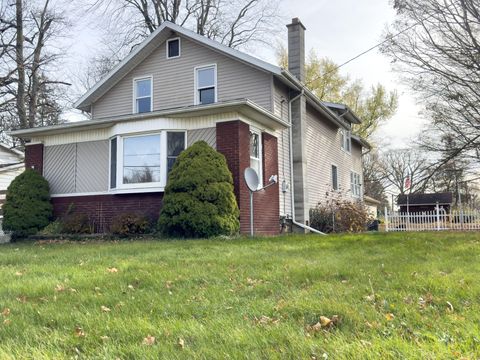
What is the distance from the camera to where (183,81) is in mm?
15195

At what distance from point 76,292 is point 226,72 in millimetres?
11079

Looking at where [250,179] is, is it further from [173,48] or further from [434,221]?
[434,221]

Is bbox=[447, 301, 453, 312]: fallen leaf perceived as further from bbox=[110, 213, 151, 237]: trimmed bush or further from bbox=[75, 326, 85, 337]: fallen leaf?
bbox=[110, 213, 151, 237]: trimmed bush

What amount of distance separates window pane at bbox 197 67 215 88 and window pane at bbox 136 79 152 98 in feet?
6.71

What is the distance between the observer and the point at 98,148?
44.4 ft

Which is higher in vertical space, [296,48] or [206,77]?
[296,48]

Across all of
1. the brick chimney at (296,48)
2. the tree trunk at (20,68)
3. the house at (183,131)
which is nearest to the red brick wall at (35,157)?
the house at (183,131)

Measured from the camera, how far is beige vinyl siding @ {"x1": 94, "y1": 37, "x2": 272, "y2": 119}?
14.2 meters

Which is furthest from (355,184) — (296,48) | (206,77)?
(206,77)

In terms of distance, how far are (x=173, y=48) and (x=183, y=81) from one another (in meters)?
1.39

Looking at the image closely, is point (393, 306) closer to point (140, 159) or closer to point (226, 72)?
point (140, 159)

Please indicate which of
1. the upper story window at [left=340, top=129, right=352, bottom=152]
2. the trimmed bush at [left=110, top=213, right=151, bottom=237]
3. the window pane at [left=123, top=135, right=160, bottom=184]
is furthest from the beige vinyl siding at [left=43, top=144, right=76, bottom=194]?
the upper story window at [left=340, top=129, right=352, bottom=152]

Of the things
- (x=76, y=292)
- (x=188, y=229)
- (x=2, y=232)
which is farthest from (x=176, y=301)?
(x=2, y=232)

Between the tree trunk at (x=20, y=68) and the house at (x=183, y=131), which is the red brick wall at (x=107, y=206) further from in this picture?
the tree trunk at (x=20, y=68)
